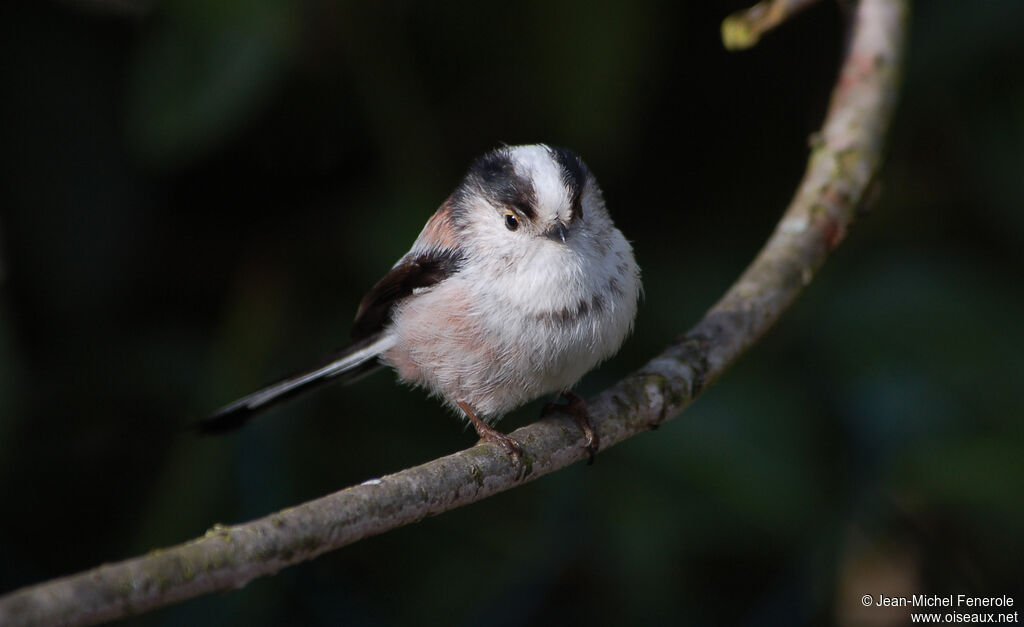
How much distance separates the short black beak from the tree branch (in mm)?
369

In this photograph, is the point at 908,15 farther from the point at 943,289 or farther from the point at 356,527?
the point at 356,527

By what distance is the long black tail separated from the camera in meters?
2.61

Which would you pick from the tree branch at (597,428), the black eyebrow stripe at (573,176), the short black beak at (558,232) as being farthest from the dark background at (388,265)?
the short black beak at (558,232)

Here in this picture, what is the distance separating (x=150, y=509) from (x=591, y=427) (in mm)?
1634

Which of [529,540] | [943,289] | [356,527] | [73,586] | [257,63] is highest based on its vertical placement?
[257,63]

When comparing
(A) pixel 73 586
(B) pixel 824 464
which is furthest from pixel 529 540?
(A) pixel 73 586

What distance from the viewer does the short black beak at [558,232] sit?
227 centimetres

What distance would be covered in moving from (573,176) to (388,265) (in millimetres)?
834

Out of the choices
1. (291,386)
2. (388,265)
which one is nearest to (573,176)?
(388,265)

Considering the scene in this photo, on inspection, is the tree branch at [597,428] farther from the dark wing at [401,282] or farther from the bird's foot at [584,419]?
the dark wing at [401,282]

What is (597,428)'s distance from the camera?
83.4 inches

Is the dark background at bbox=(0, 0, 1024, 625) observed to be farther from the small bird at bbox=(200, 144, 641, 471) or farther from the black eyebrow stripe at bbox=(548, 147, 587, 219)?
the black eyebrow stripe at bbox=(548, 147, 587, 219)

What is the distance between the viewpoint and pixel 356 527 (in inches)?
58.9

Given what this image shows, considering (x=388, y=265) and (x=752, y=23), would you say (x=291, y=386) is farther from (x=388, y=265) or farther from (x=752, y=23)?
(x=752, y=23)
